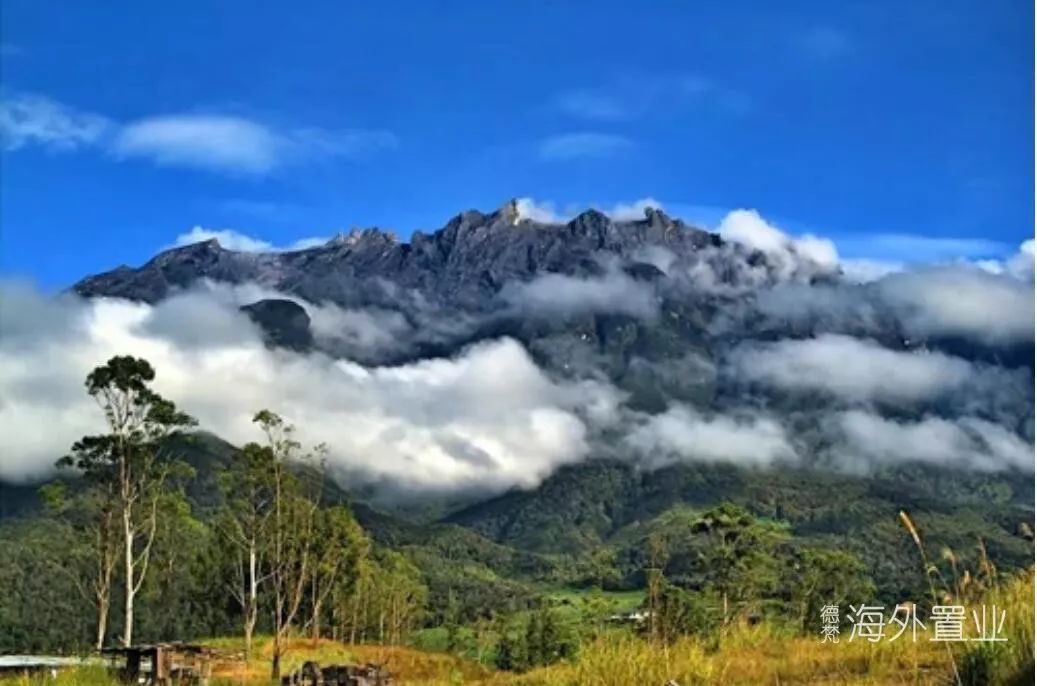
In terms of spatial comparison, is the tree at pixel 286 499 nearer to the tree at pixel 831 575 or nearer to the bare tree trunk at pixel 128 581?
the bare tree trunk at pixel 128 581

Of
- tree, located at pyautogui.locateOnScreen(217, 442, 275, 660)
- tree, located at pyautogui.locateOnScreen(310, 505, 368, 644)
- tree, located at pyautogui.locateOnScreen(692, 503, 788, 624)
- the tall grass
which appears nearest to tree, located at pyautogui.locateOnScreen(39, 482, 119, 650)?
tree, located at pyautogui.locateOnScreen(217, 442, 275, 660)

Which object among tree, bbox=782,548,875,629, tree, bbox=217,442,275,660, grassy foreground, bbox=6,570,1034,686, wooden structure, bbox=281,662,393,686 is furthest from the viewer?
tree, bbox=782,548,875,629

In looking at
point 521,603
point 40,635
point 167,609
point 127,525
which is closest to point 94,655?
point 127,525

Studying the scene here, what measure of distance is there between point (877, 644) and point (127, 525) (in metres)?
32.9

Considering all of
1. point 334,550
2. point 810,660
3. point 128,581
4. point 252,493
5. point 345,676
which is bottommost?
point 345,676

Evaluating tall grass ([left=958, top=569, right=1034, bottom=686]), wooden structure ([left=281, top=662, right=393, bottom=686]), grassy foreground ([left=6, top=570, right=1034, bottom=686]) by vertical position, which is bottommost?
wooden structure ([left=281, top=662, right=393, bottom=686])

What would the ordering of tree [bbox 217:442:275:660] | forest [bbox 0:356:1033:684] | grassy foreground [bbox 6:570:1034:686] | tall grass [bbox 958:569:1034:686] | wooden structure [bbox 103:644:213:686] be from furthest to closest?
tree [bbox 217:442:275:660]
wooden structure [bbox 103:644:213:686]
forest [bbox 0:356:1033:684]
grassy foreground [bbox 6:570:1034:686]
tall grass [bbox 958:569:1034:686]

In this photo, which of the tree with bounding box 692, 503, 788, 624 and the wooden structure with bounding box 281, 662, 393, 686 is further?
the tree with bounding box 692, 503, 788, 624

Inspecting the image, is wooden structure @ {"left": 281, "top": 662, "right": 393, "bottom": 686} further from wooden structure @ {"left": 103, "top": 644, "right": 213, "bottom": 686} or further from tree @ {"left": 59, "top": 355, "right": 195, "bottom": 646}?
tree @ {"left": 59, "top": 355, "right": 195, "bottom": 646}

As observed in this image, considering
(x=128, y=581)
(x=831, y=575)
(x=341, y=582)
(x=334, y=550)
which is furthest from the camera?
(x=341, y=582)

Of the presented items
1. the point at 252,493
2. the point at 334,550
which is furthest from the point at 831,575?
the point at 252,493

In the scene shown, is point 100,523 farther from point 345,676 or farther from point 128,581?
point 345,676

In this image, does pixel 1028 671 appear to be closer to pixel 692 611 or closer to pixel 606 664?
pixel 606 664

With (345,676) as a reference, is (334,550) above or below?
above
